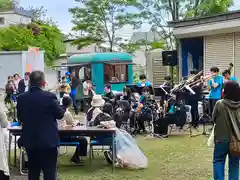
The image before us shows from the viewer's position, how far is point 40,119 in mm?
5438

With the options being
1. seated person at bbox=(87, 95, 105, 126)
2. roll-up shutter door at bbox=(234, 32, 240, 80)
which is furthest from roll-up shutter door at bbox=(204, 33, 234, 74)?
seated person at bbox=(87, 95, 105, 126)

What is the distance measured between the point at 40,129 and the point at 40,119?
113mm

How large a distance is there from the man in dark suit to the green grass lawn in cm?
216

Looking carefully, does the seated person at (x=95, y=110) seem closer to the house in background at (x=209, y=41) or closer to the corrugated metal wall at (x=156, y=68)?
the house in background at (x=209, y=41)

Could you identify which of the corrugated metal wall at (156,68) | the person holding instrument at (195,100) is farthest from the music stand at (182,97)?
the corrugated metal wall at (156,68)

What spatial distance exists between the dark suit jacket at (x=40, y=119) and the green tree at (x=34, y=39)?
31.7m

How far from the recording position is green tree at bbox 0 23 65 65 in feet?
120

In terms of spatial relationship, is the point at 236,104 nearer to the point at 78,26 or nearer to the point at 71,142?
the point at 71,142

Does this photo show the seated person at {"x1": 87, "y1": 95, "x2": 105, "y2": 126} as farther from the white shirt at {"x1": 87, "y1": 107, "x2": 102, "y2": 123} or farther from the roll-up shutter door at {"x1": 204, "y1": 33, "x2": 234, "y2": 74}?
the roll-up shutter door at {"x1": 204, "y1": 33, "x2": 234, "y2": 74}

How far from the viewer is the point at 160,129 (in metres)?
11.9

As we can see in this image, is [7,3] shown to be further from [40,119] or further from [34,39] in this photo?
[40,119]

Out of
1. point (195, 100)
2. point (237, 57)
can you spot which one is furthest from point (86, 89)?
point (195, 100)

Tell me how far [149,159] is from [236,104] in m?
3.48

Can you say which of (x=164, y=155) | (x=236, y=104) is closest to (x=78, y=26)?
(x=164, y=155)
